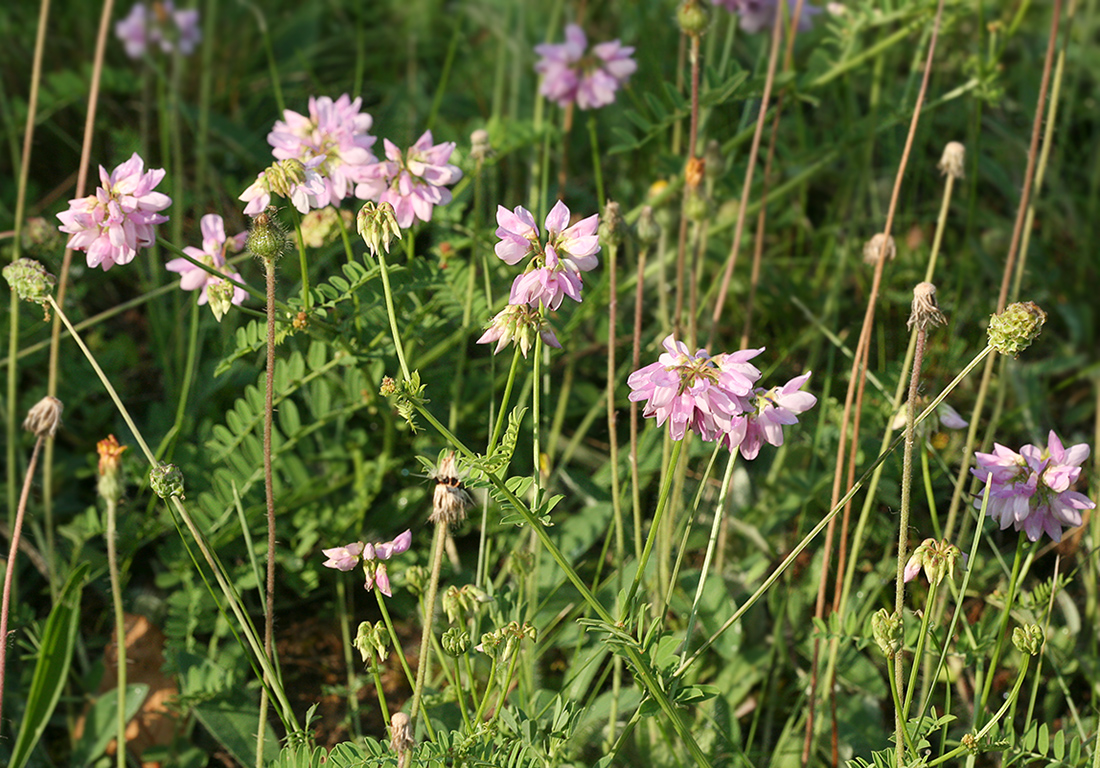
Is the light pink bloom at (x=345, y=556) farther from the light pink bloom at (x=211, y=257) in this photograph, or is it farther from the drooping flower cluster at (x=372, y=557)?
the light pink bloom at (x=211, y=257)

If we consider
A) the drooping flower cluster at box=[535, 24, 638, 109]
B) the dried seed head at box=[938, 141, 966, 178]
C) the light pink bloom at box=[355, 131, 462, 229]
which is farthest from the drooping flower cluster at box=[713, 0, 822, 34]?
the light pink bloom at box=[355, 131, 462, 229]

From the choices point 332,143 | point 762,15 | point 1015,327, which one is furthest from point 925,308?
point 762,15

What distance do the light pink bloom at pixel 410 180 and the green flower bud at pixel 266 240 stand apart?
24cm

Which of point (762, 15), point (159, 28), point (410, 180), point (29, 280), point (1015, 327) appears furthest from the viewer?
point (159, 28)

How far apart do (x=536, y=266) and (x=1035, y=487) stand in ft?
2.12

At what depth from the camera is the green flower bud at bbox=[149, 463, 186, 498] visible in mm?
1141

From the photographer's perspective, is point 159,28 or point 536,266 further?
point 159,28

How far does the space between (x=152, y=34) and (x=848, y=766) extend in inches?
91.8

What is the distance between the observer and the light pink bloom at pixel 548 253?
1.08 meters

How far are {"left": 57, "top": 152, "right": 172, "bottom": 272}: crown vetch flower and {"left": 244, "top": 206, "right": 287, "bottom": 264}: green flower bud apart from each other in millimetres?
174

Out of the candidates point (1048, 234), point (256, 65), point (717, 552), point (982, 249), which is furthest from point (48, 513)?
point (1048, 234)

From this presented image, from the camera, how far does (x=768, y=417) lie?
1.14 metres

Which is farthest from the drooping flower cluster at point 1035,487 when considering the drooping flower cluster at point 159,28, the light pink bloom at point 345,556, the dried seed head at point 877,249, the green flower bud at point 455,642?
the drooping flower cluster at point 159,28

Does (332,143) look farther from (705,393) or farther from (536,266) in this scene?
(705,393)
